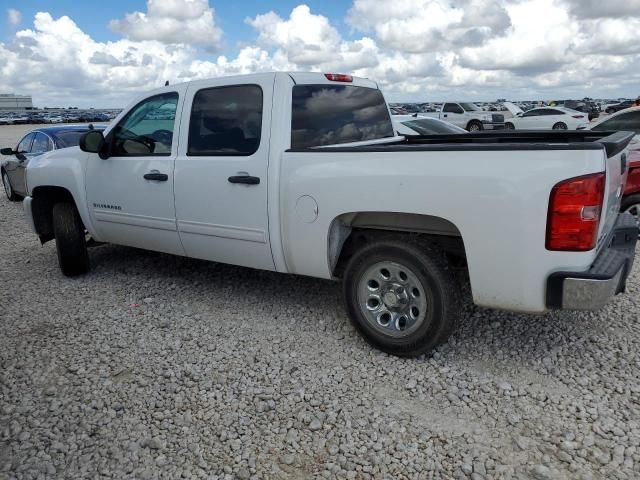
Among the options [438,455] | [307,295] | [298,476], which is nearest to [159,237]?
[307,295]

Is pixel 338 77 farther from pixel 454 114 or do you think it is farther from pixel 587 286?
pixel 454 114

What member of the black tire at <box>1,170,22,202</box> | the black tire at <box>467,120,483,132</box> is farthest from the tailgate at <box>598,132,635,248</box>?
the black tire at <box>467,120,483,132</box>

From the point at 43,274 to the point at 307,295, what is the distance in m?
3.04

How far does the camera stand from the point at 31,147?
10156 mm

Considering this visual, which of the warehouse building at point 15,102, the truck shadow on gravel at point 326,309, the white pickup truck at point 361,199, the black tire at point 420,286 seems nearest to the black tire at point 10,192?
the truck shadow on gravel at point 326,309

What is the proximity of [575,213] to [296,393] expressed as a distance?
192cm

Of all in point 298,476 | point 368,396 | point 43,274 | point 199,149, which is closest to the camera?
point 298,476

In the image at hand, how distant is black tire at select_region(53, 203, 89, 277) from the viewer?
219 inches

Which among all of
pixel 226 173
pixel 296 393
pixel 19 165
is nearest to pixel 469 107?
pixel 19 165

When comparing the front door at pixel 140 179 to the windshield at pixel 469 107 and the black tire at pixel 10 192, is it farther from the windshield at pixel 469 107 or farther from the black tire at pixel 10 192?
the windshield at pixel 469 107

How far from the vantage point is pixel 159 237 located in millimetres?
4828

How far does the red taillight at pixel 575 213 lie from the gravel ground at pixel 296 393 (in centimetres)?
96

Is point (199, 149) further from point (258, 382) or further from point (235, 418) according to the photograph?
point (235, 418)

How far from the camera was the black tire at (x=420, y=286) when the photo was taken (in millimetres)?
3426
